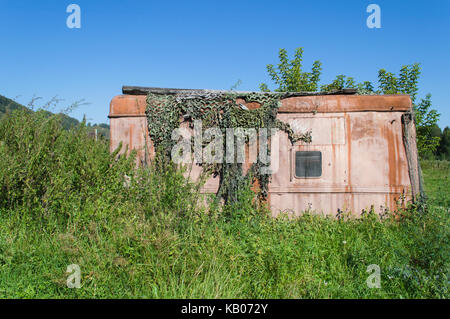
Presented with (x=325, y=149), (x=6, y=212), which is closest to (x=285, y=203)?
(x=325, y=149)

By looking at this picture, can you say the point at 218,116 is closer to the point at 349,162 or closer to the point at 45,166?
the point at 349,162

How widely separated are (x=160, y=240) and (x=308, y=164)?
145 inches

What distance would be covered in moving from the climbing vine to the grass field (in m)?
0.72

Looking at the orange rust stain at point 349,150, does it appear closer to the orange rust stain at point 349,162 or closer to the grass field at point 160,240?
the orange rust stain at point 349,162

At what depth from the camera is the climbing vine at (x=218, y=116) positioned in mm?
5883

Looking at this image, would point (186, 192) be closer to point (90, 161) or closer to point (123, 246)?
point (123, 246)

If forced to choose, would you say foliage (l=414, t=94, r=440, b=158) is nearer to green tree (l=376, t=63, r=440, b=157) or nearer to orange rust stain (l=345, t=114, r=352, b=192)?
green tree (l=376, t=63, r=440, b=157)

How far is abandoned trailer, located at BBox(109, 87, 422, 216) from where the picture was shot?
580 centimetres

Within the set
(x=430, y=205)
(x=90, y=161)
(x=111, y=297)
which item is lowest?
(x=111, y=297)

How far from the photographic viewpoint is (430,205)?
18.2ft

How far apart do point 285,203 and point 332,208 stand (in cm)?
96

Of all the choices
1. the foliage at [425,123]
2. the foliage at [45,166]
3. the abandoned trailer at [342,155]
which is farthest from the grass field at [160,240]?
the foliage at [425,123]
